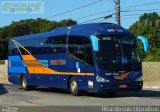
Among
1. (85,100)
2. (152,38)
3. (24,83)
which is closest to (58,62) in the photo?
(85,100)

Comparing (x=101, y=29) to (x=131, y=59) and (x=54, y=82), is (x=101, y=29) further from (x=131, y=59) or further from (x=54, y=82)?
(x=54, y=82)

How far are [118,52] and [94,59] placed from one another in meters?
1.17

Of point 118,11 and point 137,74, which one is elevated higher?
point 118,11

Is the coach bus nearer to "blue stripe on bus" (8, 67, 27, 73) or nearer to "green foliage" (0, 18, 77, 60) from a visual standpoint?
"blue stripe on bus" (8, 67, 27, 73)

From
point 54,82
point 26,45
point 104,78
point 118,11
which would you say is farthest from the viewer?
point 118,11

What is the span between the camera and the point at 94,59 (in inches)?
848

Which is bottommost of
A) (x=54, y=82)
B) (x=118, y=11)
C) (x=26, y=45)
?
(x=54, y=82)

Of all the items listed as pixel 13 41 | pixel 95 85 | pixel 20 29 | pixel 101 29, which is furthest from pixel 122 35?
pixel 20 29

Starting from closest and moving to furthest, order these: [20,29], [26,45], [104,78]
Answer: [104,78]
[26,45]
[20,29]

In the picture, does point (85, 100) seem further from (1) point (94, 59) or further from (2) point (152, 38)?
(2) point (152, 38)

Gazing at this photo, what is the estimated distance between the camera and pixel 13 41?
1266 inches

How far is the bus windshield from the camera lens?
21.5 m

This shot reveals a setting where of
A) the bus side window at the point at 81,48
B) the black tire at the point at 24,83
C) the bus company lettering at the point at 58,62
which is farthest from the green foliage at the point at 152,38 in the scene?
Result: the bus side window at the point at 81,48

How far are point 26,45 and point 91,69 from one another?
29.1 feet
